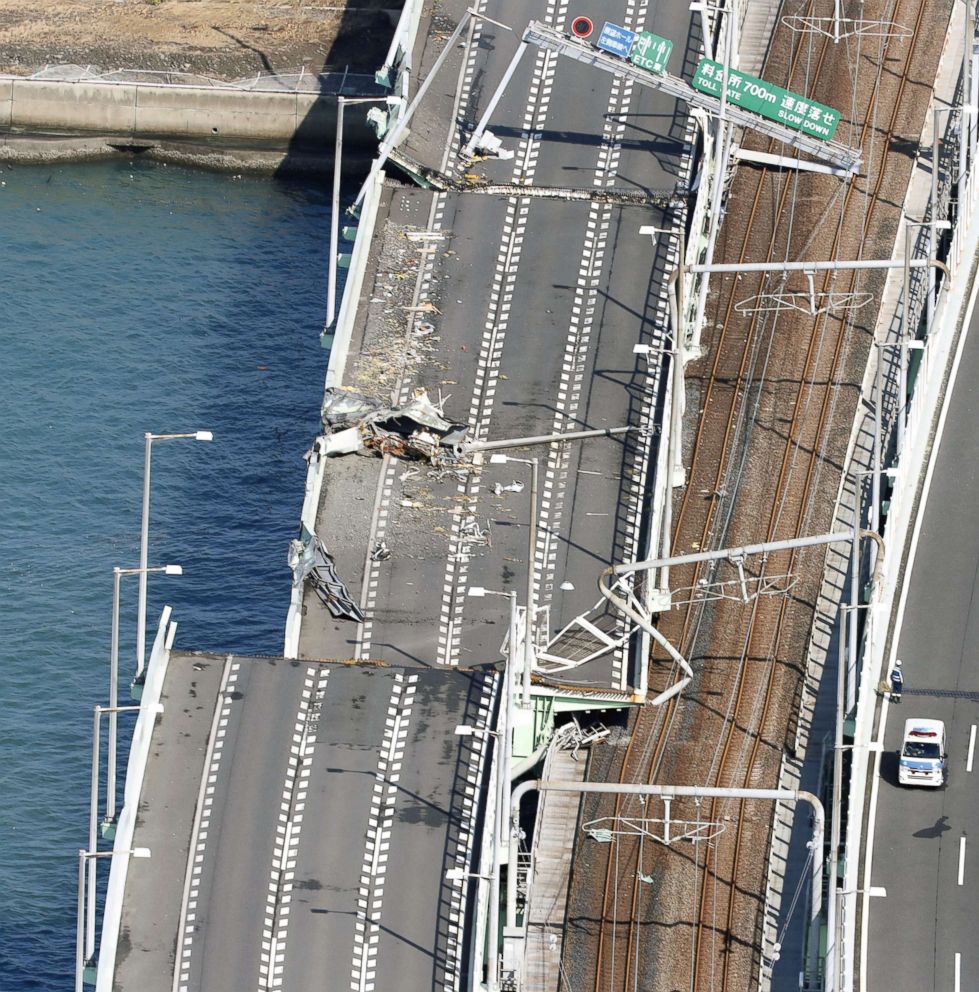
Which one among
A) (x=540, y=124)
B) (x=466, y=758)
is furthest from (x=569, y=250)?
(x=466, y=758)

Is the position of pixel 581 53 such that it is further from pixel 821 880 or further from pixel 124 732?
pixel 821 880

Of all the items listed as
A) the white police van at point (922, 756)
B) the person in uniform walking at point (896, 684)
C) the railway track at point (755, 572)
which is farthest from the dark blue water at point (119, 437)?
the white police van at point (922, 756)

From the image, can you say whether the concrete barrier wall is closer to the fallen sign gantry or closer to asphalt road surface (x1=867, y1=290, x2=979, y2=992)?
the fallen sign gantry

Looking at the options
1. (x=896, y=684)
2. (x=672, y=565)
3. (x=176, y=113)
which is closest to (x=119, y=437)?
(x=176, y=113)

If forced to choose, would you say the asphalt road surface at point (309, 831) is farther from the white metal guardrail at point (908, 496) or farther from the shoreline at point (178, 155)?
the shoreline at point (178, 155)

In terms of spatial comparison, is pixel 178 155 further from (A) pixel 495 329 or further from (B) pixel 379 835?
(B) pixel 379 835

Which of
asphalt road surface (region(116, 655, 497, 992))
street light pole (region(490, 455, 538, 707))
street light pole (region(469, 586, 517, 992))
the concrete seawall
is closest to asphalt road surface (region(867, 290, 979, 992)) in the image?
street light pole (region(469, 586, 517, 992))
